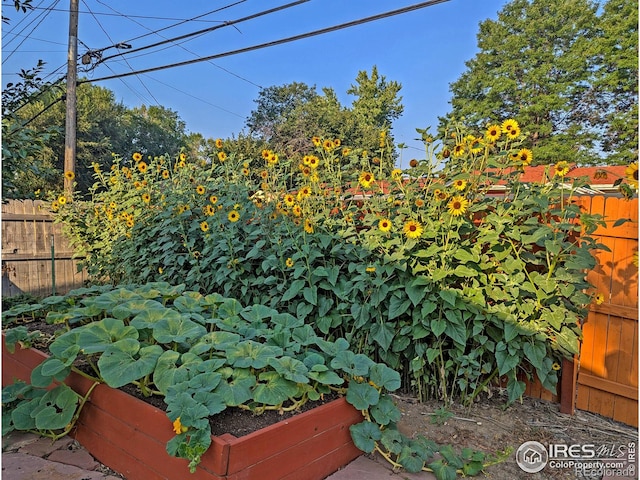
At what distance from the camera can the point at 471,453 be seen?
1673 millimetres

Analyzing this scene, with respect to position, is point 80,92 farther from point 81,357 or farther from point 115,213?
point 81,357

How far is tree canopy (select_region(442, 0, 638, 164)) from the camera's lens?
56.0ft

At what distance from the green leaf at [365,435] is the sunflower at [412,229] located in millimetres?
907

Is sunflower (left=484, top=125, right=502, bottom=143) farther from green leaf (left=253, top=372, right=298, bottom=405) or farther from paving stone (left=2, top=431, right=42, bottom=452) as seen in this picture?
paving stone (left=2, top=431, right=42, bottom=452)

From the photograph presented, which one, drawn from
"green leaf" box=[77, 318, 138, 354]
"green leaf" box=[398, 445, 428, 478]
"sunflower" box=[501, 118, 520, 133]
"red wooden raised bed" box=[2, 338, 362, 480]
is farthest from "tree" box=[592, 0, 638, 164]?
"green leaf" box=[77, 318, 138, 354]

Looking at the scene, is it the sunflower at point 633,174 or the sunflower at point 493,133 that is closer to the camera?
the sunflower at point 633,174

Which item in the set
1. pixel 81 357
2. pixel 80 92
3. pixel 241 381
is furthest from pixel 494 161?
pixel 80 92

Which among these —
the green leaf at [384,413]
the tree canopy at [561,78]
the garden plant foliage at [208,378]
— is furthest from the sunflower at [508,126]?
the tree canopy at [561,78]

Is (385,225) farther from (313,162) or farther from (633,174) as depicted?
(633,174)

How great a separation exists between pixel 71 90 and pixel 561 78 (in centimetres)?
1927

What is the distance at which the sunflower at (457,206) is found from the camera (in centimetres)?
203

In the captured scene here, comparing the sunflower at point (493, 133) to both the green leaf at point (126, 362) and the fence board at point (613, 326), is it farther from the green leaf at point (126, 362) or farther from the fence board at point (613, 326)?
the green leaf at point (126, 362)

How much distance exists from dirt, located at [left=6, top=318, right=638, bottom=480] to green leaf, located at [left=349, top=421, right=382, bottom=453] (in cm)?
16

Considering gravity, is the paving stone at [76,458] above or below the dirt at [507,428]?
above
